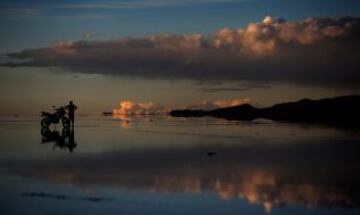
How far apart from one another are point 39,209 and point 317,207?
696cm

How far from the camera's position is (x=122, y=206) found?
47.8 ft

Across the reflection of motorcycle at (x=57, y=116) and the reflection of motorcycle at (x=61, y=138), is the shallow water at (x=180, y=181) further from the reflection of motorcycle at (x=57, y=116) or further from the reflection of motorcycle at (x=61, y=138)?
the reflection of motorcycle at (x=57, y=116)

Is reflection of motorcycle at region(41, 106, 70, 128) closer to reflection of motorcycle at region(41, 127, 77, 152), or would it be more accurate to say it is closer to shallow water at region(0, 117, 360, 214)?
reflection of motorcycle at region(41, 127, 77, 152)

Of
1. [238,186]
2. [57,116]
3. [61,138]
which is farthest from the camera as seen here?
[57,116]

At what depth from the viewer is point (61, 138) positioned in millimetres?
43000

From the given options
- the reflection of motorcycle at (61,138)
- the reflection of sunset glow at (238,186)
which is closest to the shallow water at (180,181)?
the reflection of sunset glow at (238,186)

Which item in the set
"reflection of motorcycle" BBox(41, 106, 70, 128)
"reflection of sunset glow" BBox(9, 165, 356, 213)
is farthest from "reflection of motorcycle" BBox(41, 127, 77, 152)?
"reflection of sunset glow" BBox(9, 165, 356, 213)

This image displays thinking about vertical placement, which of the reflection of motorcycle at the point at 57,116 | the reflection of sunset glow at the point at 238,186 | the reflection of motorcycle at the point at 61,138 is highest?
the reflection of motorcycle at the point at 57,116

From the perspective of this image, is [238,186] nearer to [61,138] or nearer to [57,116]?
[61,138]

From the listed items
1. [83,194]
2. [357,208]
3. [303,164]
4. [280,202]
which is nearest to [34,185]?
[83,194]

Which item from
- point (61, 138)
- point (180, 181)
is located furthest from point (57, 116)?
point (180, 181)

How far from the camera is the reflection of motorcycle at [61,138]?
35.2 metres

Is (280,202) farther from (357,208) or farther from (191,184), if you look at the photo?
(191,184)

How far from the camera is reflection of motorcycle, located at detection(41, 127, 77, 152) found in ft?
116
